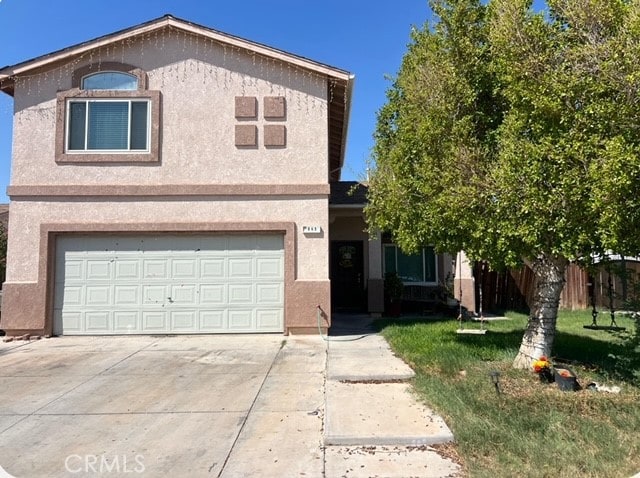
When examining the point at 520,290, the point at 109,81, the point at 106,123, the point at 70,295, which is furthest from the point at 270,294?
the point at 520,290

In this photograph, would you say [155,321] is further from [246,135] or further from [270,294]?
[246,135]

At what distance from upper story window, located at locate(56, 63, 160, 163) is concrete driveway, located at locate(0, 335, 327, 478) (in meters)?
4.57

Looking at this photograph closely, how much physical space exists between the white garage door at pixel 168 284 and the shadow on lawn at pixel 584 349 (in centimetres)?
308

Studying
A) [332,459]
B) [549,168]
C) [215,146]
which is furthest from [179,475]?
[215,146]

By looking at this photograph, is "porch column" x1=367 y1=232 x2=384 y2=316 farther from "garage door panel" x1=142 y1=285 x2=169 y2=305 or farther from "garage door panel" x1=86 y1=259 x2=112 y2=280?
"garage door panel" x1=86 y1=259 x2=112 y2=280

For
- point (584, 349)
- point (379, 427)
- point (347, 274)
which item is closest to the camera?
point (379, 427)

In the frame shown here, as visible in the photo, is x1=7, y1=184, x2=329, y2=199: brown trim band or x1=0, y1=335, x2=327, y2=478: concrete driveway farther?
x1=7, y1=184, x2=329, y2=199: brown trim band

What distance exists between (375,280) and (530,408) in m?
8.49

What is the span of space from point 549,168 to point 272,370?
16.1 ft

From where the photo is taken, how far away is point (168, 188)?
11.1 meters

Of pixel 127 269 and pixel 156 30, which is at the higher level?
pixel 156 30

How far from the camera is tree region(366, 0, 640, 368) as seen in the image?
5402mm

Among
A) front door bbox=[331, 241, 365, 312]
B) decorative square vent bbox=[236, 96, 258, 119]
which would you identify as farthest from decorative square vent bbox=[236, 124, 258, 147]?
front door bbox=[331, 241, 365, 312]

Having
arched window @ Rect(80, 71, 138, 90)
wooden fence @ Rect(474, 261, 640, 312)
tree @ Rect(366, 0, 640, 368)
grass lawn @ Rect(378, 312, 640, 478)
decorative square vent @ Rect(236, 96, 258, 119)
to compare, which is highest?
arched window @ Rect(80, 71, 138, 90)
